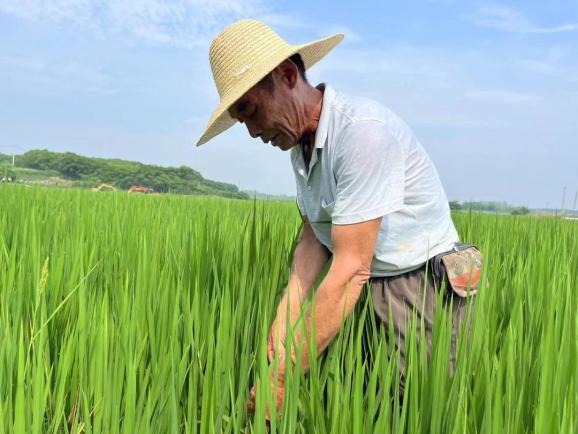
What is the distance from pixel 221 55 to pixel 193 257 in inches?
21.2

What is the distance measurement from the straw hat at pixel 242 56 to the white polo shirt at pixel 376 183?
0.16 metres

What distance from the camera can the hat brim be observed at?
1.04 m

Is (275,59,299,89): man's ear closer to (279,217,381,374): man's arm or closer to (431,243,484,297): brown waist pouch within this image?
(279,217,381,374): man's arm

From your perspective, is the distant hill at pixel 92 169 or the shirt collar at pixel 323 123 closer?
the shirt collar at pixel 323 123

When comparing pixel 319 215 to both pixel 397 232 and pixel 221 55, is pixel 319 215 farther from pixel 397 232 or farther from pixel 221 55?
pixel 221 55

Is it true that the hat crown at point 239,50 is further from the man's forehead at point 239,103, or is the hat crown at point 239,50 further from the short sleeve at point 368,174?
the short sleeve at point 368,174

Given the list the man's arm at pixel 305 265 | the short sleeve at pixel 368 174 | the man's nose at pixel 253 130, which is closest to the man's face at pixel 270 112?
the man's nose at pixel 253 130

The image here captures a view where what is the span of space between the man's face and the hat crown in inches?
1.8

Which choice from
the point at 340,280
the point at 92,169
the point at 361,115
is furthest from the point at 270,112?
the point at 92,169

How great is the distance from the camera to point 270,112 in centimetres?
110

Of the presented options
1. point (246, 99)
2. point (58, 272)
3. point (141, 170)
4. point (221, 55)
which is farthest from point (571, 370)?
point (141, 170)

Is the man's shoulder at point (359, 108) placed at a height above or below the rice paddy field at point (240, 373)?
above

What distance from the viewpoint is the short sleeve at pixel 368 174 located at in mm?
1052

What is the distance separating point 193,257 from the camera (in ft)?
4.68
